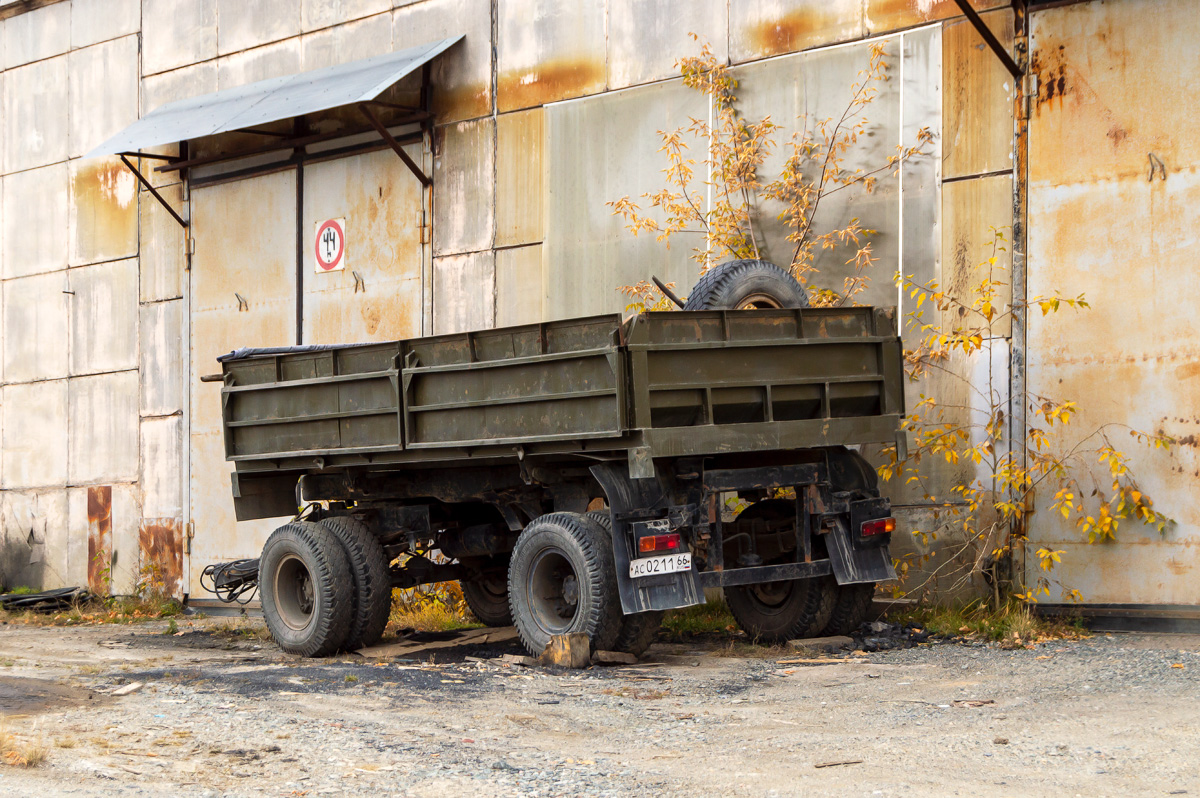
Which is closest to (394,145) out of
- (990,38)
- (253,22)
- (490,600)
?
(253,22)

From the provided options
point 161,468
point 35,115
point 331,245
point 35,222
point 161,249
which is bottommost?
point 161,468

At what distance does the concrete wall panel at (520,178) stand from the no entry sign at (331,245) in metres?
2.16

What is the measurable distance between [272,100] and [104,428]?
537 centimetres

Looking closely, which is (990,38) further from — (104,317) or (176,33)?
(104,317)

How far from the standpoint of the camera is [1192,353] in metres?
9.48

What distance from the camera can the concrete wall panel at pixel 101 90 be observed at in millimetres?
16734

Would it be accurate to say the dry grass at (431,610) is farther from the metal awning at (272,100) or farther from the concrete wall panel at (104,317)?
the concrete wall panel at (104,317)

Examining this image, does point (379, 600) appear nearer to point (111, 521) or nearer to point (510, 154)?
point (510, 154)

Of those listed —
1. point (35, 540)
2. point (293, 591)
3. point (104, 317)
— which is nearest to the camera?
point (293, 591)

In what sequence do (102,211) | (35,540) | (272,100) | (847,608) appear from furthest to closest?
(35,540), (102,211), (272,100), (847,608)

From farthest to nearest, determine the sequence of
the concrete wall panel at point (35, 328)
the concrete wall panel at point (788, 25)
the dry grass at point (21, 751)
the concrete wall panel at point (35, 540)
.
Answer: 1. the concrete wall panel at point (35, 328)
2. the concrete wall panel at point (35, 540)
3. the concrete wall panel at point (788, 25)
4. the dry grass at point (21, 751)

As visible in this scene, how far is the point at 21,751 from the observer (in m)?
5.71

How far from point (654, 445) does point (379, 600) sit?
3183mm

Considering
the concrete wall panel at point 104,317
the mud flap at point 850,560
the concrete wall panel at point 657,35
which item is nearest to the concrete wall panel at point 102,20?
the concrete wall panel at point 104,317
